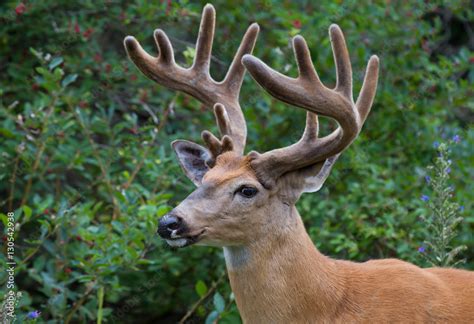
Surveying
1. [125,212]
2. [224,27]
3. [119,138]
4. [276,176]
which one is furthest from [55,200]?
[276,176]

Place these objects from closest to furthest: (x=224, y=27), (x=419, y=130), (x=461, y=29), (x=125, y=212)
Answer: (x=125, y=212) < (x=419, y=130) < (x=224, y=27) < (x=461, y=29)

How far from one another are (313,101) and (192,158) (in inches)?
37.3

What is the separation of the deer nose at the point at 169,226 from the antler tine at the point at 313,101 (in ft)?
1.61

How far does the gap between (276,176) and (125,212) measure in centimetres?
190

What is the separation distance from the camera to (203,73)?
511cm

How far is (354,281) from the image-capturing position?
174 inches

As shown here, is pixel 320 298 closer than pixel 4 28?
Yes

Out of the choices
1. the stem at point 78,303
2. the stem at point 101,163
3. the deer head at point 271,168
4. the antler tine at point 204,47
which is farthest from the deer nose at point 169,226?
the stem at point 101,163

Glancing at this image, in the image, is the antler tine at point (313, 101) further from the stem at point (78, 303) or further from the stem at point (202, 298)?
the stem at point (78, 303)

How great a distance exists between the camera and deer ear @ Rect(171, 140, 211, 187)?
4879mm

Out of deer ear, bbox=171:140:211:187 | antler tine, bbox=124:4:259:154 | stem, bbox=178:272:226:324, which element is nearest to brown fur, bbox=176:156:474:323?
deer ear, bbox=171:140:211:187

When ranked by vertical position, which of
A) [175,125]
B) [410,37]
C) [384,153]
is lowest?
[175,125]

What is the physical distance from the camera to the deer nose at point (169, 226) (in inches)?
161

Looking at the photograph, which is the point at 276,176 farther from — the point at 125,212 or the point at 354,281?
the point at 125,212
